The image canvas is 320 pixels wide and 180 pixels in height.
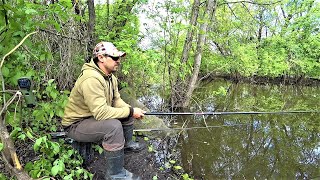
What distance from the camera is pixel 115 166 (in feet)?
9.51

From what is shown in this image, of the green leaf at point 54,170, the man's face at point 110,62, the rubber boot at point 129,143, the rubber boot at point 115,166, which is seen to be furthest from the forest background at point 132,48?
the rubber boot at point 129,143

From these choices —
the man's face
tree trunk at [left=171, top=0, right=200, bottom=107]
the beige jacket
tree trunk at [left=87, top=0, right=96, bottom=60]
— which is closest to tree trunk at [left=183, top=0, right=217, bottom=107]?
tree trunk at [left=171, top=0, right=200, bottom=107]

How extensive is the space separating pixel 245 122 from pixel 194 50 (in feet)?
8.79

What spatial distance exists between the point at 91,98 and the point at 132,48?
2691mm

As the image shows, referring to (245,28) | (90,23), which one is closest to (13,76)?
(90,23)

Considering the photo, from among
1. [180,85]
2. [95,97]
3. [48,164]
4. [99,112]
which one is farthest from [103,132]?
[180,85]

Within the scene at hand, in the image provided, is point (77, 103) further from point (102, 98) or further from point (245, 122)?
point (245, 122)

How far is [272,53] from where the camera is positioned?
15484 millimetres

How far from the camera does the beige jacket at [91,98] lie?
2758mm

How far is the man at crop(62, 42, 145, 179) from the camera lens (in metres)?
2.78

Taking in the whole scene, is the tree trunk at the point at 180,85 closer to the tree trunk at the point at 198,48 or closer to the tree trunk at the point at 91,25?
the tree trunk at the point at 198,48

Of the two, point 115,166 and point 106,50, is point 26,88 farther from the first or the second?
point 115,166

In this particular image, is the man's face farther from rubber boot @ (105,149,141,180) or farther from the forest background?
rubber boot @ (105,149,141,180)

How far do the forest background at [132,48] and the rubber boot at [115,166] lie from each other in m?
0.36
